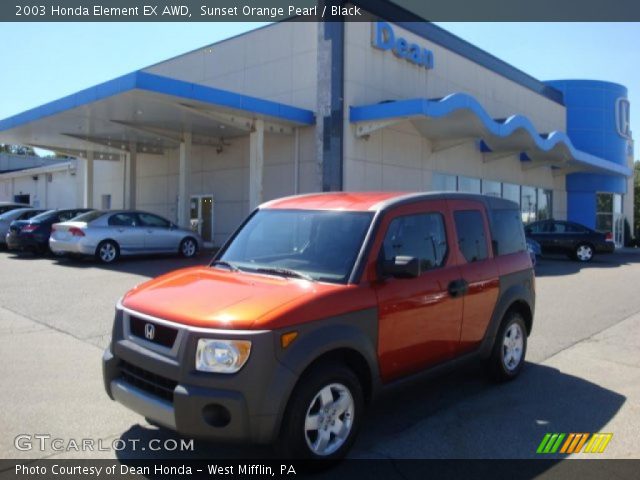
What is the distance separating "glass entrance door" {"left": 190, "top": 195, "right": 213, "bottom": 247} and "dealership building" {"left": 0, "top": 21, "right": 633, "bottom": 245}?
0.23 ft

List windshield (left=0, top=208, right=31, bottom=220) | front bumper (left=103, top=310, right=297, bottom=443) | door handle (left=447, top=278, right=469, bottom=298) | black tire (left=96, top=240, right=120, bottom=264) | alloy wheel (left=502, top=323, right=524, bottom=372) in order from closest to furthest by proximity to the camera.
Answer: front bumper (left=103, top=310, right=297, bottom=443), door handle (left=447, top=278, right=469, bottom=298), alloy wheel (left=502, top=323, right=524, bottom=372), black tire (left=96, top=240, right=120, bottom=264), windshield (left=0, top=208, right=31, bottom=220)

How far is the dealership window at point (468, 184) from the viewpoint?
2412 centimetres

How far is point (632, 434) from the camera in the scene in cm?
433

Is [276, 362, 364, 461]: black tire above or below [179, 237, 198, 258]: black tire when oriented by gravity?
below

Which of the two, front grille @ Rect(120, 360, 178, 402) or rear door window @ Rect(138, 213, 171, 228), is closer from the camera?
front grille @ Rect(120, 360, 178, 402)

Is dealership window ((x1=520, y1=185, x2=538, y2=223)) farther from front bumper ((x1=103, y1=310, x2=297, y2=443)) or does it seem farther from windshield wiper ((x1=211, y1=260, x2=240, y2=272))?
front bumper ((x1=103, y1=310, x2=297, y2=443))

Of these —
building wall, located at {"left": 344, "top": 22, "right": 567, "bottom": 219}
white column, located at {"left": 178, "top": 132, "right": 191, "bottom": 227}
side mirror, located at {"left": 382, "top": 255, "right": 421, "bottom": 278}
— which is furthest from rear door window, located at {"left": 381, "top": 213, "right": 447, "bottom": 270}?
white column, located at {"left": 178, "top": 132, "right": 191, "bottom": 227}

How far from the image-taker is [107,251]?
48.5ft

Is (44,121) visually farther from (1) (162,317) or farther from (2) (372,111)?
(1) (162,317)

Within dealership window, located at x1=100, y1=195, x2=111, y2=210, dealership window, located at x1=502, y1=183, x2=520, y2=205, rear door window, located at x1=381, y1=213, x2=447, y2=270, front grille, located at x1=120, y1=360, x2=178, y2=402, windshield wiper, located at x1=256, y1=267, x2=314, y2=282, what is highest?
dealership window, located at x1=502, y1=183, x2=520, y2=205

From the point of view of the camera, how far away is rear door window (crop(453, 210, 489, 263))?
5.04m

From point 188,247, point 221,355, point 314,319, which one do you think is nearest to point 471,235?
point 314,319

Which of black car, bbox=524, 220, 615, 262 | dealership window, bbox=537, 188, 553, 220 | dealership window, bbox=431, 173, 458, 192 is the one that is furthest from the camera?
dealership window, bbox=537, 188, 553, 220

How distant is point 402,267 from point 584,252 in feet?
63.6
